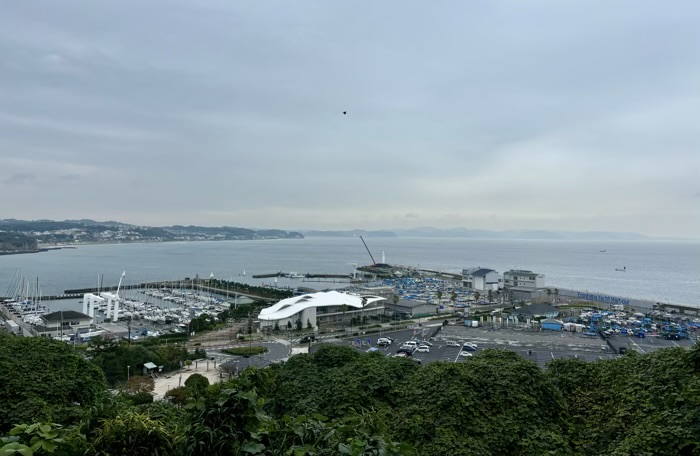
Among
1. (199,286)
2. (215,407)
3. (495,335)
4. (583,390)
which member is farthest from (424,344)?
(199,286)

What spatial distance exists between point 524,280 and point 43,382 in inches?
1401

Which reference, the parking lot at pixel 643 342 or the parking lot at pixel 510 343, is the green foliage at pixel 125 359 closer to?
the parking lot at pixel 510 343

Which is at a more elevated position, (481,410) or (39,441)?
(39,441)

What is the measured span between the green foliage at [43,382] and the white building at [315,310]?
1690 centimetres

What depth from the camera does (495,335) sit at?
794 inches

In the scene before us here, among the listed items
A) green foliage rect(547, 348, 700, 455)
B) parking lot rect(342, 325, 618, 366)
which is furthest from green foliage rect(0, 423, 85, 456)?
parking lot rect(342, 325, 618, 366)

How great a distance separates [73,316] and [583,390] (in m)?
26.3

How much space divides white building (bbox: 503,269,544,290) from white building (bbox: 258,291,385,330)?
14955mm

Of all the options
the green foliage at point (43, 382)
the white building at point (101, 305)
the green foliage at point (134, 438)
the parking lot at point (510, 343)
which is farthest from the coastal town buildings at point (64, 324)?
the green foliage at point (134, 438)

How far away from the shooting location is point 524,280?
35.0m

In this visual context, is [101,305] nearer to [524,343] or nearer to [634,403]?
[524,343]

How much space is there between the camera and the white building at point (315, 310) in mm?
22872

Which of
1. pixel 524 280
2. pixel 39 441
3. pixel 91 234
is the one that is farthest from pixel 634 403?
pixel 91 234

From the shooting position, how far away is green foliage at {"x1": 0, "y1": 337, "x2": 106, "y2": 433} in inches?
162
